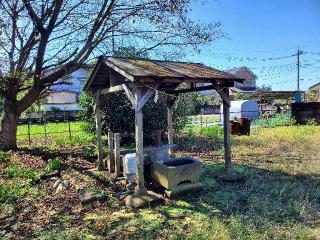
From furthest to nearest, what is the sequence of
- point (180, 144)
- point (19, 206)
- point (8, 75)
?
point (180, 144) < point (8, 75) < point (19, 206)

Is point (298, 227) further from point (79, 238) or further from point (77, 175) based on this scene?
point (77, 175)

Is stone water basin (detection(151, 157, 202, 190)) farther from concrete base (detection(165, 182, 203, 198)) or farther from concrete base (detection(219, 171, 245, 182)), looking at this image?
concrete base (detection(219, 171, 245, 182))

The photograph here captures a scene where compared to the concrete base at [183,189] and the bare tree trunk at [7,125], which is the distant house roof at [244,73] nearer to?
the bare tree trunk at [7,125]

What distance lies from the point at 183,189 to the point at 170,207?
844 millimetres

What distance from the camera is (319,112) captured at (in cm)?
2620

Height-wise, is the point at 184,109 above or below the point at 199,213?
above

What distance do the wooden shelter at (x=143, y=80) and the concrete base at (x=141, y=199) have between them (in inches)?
7.2

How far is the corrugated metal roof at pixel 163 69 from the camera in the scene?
310 inches

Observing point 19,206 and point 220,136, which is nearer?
point 19,206

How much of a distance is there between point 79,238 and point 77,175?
154 inches

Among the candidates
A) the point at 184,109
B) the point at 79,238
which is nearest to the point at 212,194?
the point at 79,238

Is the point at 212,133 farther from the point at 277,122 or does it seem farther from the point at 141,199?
the point at 141,199

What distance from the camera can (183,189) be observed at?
7.90 metres

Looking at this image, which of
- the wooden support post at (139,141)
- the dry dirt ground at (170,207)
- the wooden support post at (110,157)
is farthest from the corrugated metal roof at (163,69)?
the dry dirt ground at (170,207)
